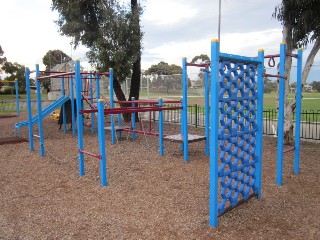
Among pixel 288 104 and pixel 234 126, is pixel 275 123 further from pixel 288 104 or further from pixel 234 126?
pixel 234 126

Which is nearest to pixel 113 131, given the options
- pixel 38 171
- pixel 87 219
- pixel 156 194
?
pixel 38 171

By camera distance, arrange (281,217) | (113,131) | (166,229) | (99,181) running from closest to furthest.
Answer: (166,229), (281,217), (99,181), (113,131)

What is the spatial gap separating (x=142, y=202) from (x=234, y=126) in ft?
5.06

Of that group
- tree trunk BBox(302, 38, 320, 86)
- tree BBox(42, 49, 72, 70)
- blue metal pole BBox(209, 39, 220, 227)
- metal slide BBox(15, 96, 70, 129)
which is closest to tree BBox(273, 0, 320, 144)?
tree trunk BBox(302, 38, 320, 86)

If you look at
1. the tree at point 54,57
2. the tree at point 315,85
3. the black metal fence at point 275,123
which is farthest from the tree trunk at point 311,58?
the tree at point 54,57

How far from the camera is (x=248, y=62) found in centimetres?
362

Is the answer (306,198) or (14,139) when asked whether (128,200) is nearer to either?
(306,198)

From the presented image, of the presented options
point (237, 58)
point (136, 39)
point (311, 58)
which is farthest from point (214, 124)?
point (136, 39)

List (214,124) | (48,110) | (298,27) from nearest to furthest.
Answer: (214,124), (298,27), (48,110)

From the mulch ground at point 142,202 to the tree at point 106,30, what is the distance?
17.1 ft

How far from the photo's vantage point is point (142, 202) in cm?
403

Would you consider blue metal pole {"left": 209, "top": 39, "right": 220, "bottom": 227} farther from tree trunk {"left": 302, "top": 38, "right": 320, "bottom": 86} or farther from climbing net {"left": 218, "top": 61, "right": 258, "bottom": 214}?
tree trunk {"left": 302, "top": 38, "right": 320, "bottom": 86}

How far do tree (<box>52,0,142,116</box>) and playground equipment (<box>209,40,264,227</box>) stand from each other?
770 cm

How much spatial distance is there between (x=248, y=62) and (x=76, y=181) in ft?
10.7
